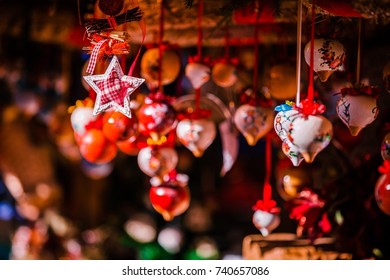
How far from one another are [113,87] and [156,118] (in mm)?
163

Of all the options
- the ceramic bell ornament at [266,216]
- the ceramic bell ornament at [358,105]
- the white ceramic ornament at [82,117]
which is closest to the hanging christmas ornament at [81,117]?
the white ceramic ornament at [82,117]

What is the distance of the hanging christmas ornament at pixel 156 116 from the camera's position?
1.33m

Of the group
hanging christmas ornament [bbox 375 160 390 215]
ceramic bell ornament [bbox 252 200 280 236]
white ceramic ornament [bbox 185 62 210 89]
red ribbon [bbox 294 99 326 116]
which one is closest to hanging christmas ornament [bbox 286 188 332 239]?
ceramic bell ornament [bbox 252 200 280 236]

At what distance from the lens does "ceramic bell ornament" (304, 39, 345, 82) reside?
1182 mm

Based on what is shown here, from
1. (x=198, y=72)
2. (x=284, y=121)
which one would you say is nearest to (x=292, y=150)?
(x=284, y=121)

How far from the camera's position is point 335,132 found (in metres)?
1.68

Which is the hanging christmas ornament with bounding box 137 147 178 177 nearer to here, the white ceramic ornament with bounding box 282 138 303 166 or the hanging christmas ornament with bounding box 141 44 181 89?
the hanging christmas ornament with bounding box 141 44 181 89

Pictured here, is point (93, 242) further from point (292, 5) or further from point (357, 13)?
point (357, 13)

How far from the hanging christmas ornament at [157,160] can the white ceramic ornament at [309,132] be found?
0.32 meters

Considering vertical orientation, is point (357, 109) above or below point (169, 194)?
above

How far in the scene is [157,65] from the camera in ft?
4.67

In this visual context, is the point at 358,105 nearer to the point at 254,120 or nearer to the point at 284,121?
the point at 284,121

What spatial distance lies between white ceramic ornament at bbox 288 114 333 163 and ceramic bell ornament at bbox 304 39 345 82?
0.11 m
